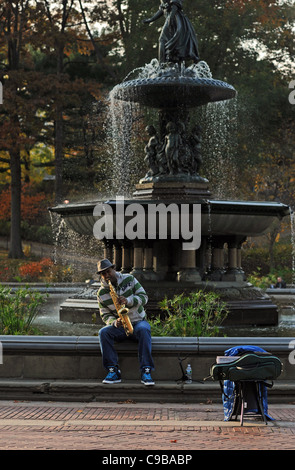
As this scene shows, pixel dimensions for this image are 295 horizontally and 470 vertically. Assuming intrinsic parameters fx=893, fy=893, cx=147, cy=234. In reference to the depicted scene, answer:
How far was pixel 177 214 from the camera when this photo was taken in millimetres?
13688

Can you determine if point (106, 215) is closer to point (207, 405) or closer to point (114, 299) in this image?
point (114, 299)

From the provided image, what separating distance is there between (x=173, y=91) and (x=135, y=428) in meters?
8.64

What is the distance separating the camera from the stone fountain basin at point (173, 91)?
49.7ft

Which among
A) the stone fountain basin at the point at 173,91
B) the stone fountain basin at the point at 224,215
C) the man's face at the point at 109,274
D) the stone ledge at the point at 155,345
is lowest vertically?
the stone ledge at the point at 155,345

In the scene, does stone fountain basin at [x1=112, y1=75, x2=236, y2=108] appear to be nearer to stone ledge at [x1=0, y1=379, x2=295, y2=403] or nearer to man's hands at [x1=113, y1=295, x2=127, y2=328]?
man's hands at [x1=113, y1=295, x2=127, y2=328]

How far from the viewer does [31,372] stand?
989cm

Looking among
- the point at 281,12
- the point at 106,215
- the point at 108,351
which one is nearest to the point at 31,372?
the point at 108,351

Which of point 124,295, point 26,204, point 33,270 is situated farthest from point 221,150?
point 124,295

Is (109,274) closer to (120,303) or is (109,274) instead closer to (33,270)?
(120,303)

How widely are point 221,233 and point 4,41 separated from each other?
84.6 ft

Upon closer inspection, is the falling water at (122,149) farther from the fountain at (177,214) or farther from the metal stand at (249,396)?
the metal stand at (249,396)

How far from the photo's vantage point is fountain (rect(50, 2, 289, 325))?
45.3 feet

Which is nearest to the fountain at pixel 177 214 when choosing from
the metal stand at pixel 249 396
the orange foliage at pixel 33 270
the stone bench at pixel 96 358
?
the stone bench at pixel 96 358

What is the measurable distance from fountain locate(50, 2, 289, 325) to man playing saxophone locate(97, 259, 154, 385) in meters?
3.71
